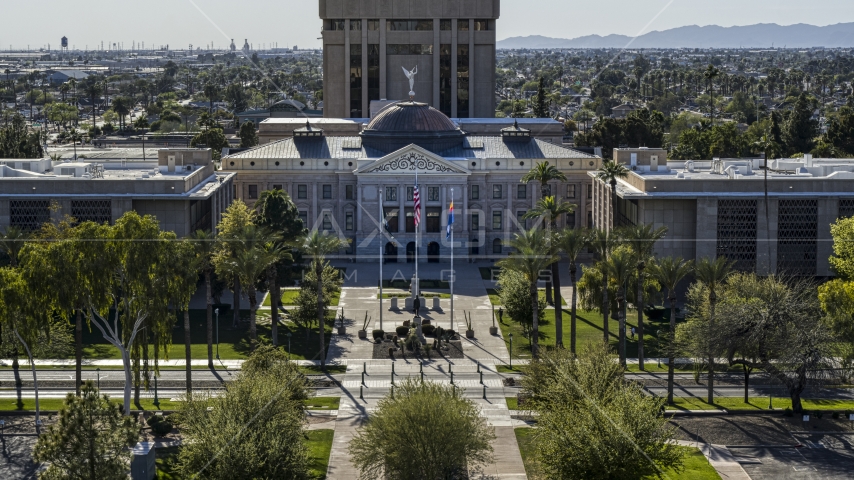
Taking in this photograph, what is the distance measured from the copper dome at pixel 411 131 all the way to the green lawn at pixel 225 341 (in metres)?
38.2

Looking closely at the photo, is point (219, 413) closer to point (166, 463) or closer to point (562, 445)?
point (166, 463)

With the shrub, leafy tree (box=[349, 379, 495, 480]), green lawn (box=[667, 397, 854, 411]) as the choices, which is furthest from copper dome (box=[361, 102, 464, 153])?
leafy tree (box=[349, 379, 495, 480])

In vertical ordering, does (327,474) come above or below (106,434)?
below

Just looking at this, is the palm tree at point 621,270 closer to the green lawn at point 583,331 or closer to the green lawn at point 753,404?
the green lawn at point 583,331

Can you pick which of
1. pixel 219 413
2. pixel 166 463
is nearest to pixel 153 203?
pixel 166 463

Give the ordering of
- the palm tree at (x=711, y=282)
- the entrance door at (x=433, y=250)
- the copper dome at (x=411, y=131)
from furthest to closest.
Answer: the copper dome at (x=411, y=131)
the entrance door at (x=433, y=250)
the palm tree at (x=711, y=282)

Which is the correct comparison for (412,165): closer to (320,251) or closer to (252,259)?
(320,251)

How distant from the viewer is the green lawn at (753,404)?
270 ft

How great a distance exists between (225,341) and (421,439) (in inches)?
1714

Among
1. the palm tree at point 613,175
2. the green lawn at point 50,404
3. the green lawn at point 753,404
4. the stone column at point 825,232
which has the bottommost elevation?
the green lawn at point 753,404

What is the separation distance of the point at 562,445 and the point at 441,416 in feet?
19.4

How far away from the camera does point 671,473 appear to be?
69062 millimetres

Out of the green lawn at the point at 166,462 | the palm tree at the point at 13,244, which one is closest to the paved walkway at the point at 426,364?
the green lawn at the point at 166,462

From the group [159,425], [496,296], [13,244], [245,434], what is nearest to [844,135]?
[496,296]
